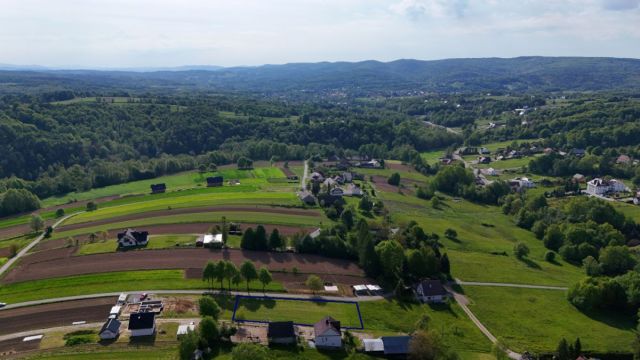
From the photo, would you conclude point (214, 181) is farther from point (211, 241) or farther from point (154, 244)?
point (211, 241)

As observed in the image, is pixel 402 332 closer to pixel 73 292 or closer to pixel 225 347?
pixel 225 347

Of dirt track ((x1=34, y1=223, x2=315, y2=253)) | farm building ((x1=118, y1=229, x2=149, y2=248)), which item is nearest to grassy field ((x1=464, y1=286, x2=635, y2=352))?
dirt track ((x1=34, y1=223, x2=315, y2=253))

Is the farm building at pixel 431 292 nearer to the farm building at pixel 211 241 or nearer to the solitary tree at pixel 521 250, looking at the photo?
the solitary tree at pixel 521 250

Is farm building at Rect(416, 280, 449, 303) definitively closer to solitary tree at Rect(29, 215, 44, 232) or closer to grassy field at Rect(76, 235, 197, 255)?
grassy field at Rect(76, 235, 197, 255)

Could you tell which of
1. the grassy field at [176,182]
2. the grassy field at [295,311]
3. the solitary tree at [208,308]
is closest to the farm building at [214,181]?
the grassy field at [176,182]

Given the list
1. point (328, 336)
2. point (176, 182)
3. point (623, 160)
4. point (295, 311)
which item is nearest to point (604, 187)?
point (623, 160)
